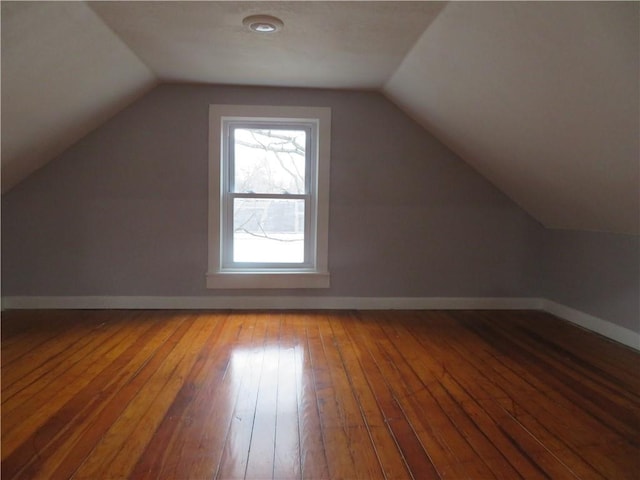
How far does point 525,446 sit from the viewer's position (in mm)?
1696

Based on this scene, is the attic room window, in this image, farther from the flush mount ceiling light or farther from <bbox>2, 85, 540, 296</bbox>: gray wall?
the flush mount ceiling light

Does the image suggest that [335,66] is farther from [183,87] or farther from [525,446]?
[525,446]

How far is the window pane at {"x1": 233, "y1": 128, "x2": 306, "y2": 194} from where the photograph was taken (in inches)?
151

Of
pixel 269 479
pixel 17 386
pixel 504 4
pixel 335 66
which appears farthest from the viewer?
pixel 335 66

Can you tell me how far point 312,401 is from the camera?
2059 millimetres

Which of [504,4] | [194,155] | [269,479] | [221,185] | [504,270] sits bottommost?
[269,479]

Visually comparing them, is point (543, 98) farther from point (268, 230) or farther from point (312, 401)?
point (268, 230)

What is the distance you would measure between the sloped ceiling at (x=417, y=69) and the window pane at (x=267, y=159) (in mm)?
526

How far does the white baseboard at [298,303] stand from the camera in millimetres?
3701

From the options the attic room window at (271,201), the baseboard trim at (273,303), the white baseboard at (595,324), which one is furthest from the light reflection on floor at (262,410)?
the white baseboard at (595,324)

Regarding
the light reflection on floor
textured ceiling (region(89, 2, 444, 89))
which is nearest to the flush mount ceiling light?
textured ceiling (region(89, 2, 444, 89))

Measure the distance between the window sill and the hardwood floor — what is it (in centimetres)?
52

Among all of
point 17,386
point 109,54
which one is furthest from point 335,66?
point 17,386

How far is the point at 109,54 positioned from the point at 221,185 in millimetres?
1384
